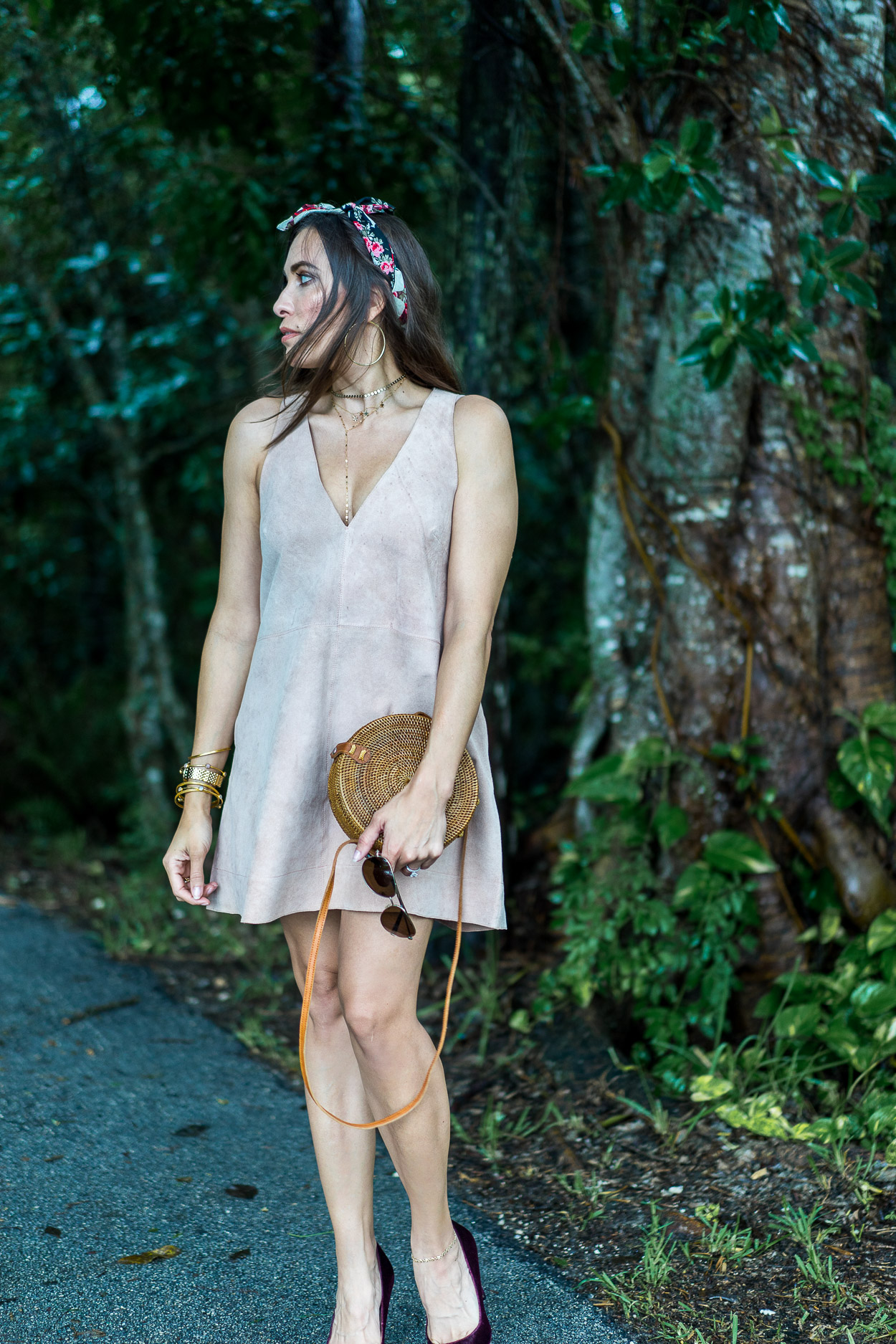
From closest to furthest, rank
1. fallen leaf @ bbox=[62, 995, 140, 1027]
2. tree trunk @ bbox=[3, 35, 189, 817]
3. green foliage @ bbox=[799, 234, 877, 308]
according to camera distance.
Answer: green foliage @ bbox=[799, 234, 877, 308], fallen leaf @ bbox=[62, 995, 140, 1027], tree trunk @ bbox=[3, 35, 189, 817]

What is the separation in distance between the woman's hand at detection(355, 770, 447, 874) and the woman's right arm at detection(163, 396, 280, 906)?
46 cm

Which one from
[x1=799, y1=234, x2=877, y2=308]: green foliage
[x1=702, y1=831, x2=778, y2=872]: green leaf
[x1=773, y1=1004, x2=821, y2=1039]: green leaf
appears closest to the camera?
[x1=799, y1=234, x2=877, y2=308]: green foliage

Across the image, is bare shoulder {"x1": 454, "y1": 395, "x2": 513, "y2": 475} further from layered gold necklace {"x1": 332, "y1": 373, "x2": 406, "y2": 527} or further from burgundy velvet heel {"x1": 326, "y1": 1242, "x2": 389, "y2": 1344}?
burgundy velvet heel {"x1": 326, "y1": 1242, "x2": 389, "y2": 1344}

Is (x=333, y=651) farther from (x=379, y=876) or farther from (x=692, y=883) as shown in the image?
(x=692, y=883)

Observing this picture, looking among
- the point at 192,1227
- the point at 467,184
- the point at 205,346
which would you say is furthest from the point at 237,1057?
the point at 205,346

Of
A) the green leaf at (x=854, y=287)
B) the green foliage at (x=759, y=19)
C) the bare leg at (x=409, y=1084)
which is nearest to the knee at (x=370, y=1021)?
the bare leg at (x=409, y=1084)

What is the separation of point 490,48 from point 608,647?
7.30ft

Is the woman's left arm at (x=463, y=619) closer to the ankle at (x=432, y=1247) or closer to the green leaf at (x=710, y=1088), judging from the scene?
the ankle at (x=432, y=1247)

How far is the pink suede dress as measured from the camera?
1.92 meters

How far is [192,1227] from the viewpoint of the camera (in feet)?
8.20

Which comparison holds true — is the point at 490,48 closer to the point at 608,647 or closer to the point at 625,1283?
the point at 608,647

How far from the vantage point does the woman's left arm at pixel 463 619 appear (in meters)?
1.75

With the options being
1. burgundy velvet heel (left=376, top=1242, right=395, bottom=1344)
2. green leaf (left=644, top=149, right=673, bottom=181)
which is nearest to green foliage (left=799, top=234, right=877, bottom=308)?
green leaf (left=644, top=149, right=673, bottom=181)

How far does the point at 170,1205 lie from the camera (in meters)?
2.60
